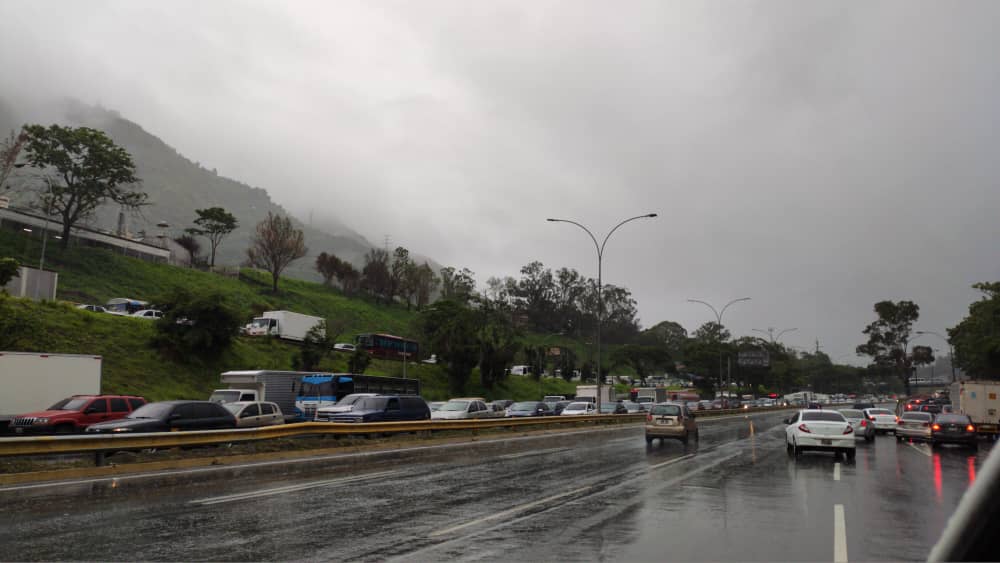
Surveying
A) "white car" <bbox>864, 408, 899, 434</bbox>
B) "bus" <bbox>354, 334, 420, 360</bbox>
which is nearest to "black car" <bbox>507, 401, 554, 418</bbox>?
"white car" <bbox>864, 408, 899, 434</bbox>

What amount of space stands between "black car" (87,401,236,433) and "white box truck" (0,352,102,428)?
23.7 feet

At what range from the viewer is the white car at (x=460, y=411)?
36.3m

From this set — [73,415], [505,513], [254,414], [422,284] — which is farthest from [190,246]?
[505,513]

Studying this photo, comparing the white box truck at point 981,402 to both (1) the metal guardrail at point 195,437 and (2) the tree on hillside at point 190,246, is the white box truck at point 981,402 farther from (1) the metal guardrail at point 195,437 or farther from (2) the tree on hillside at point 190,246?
(2) the tree on hillside at point 190,246

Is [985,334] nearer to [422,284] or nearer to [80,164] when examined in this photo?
[422,284]

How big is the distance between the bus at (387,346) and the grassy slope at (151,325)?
3.89 ft

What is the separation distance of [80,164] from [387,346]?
3673 cm

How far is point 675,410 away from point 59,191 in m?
68.6

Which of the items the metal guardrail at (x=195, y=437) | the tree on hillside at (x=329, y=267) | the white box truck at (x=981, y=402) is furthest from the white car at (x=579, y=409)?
the tree on hillside at (x=329, y=267)

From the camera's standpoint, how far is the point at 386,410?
28422 mm

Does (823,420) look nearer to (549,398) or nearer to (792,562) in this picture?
(792,562)

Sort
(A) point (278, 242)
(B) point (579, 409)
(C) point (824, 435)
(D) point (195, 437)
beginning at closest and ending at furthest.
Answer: (D) point (195, 437) → (C) point (824, 435) → (B) point (579, 409) → (A) point (278, 242)

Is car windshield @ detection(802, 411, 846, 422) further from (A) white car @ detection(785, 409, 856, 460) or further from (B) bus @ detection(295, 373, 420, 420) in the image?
(B) bus @ detection(295, 373, 420, 420)

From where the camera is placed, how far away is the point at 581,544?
27.7ft
